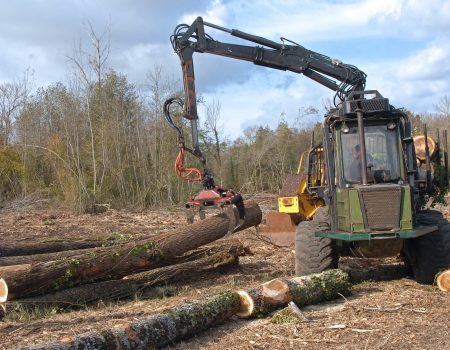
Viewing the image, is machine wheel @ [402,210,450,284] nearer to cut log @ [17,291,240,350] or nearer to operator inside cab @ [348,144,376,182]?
operator inside cab @ [348,144,376,182]

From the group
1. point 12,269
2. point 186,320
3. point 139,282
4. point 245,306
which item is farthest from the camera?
point 139,282

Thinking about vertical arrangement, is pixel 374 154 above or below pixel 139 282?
above

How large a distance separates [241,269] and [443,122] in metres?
33.4

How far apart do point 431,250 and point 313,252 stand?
1.74 metres

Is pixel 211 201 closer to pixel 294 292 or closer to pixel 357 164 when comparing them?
pixel 294 292

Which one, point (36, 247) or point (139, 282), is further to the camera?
point (36, 247)

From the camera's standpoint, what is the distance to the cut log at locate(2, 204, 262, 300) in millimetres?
7520

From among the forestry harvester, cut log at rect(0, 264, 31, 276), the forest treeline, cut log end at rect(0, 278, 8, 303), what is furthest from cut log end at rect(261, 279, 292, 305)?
the forest treeline

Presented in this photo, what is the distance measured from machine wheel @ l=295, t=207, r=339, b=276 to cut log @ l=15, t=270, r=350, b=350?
14.3 inches

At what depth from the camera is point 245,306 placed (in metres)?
6.66

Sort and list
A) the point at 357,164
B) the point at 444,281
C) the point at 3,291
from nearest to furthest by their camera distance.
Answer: the point at 3,291, the point at 444,281, the point at 357,164

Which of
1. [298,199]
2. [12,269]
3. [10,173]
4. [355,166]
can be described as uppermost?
[10,173]

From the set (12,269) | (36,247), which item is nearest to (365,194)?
(12,269)

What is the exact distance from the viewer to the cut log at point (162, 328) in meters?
4.81
